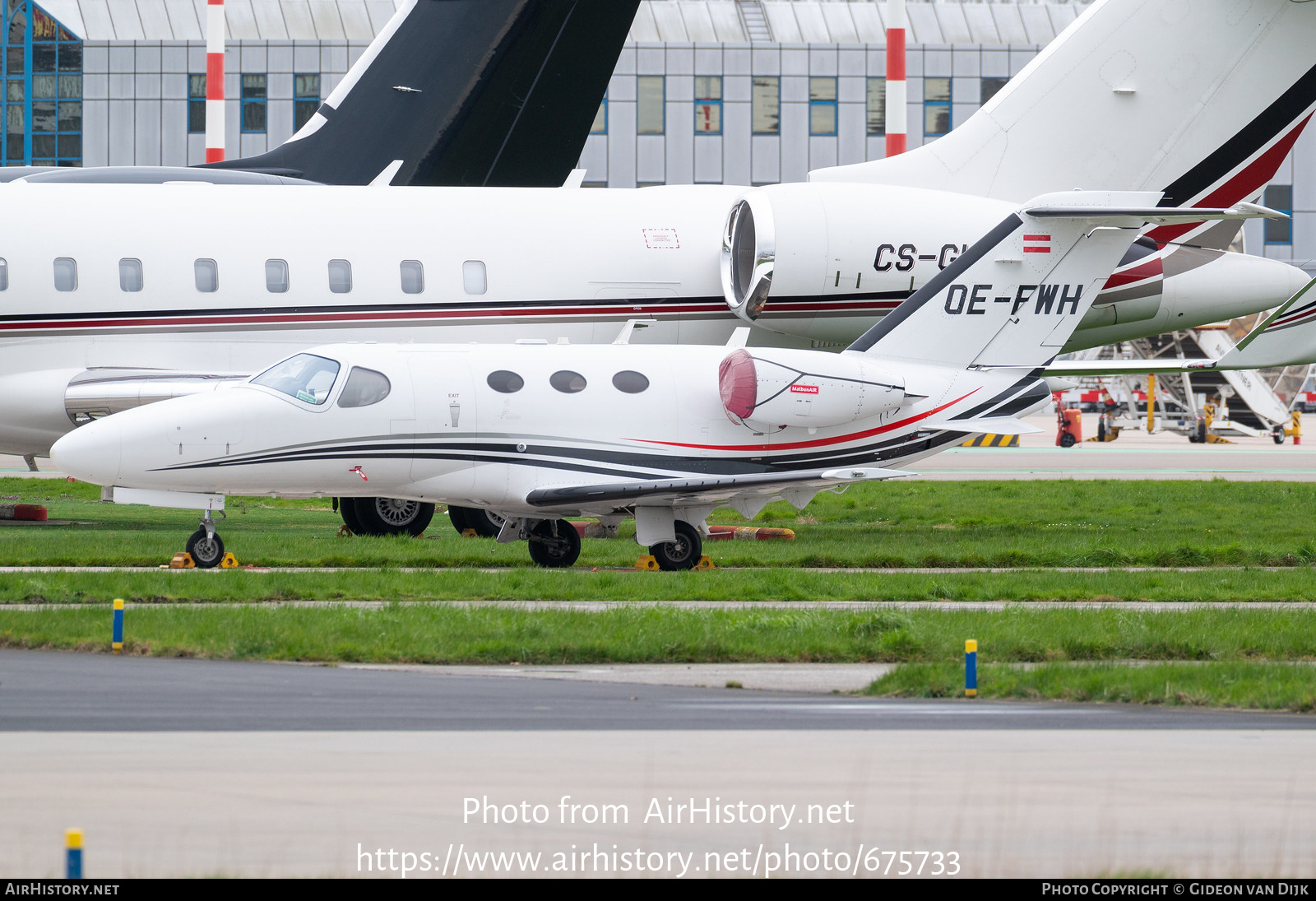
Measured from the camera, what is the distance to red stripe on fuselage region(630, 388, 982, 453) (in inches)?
789

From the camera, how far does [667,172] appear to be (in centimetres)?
7494

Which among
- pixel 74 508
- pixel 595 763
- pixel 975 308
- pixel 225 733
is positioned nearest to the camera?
pixel 595 763

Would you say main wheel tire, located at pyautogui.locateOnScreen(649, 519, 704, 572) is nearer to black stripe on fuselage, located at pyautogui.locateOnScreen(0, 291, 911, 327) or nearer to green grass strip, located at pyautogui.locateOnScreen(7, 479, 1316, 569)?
green grass strip, located at pyautogui.locateOnScreen(7, 479, 1316, 569)

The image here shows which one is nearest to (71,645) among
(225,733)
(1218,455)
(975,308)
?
(225,733)

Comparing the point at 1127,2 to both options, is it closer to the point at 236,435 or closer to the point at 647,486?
the point at 647,486

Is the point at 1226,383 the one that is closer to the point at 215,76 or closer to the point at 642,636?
the point at 215,76

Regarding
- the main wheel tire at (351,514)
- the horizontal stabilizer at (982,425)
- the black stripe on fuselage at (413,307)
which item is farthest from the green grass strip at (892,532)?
the black stripe on fuselage at (413,307)

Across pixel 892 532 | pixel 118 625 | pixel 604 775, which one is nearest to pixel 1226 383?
pixel 892 532

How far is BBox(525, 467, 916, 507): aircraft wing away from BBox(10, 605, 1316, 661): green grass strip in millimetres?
4482

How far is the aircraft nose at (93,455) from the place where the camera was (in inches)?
727

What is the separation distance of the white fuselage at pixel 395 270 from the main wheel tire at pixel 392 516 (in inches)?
94.3

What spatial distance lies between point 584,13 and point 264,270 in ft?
26.5

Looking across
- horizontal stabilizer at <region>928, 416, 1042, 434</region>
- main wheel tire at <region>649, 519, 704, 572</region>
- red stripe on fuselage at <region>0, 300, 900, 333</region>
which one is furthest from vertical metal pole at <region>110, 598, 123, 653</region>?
horizontal stabilizer at <region>928, 416, 1042, 434</region>

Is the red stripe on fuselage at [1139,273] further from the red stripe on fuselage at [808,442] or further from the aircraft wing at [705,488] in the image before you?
the aircraft wing at [705,488]
